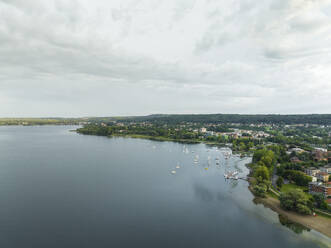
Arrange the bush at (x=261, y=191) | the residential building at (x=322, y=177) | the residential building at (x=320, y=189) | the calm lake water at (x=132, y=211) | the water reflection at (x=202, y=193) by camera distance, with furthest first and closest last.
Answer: the residential building at (x=322, y=177) → the water reflection at (x=202, y=193) → the bush at (x=261, y=191) → the residential building at (x=320, y=189) → the calm lake water at (x=132, y=211)

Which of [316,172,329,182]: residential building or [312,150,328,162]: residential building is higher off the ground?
[312,150,328,162]: residential building

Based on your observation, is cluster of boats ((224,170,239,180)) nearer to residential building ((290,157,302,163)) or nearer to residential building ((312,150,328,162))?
residential building ((290,157,302,163))

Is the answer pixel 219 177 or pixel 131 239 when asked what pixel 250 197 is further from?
pixel 131 239

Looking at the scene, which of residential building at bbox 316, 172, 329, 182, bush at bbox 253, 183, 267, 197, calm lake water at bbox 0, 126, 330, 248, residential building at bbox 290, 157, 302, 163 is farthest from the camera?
residential building at bbox 290, 157, 302, 163

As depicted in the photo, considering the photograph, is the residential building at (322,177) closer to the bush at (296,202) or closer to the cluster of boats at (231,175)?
the bush at (296,202)

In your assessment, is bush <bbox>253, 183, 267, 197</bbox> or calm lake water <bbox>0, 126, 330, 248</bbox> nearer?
calm lake water <bbox>0, 126, 330, 248</bbox>

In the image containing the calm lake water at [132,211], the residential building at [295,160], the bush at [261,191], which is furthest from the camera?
the residential building at [295,160]

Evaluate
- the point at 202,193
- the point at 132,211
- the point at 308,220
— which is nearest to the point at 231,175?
the point at 202,193

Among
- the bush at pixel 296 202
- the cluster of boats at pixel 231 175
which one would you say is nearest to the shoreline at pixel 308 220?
the bush at pixel 296 202

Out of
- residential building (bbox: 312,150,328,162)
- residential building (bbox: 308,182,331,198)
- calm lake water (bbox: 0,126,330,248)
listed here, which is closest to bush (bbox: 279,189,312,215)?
calm lake water (bbox: 0,126,330,248)

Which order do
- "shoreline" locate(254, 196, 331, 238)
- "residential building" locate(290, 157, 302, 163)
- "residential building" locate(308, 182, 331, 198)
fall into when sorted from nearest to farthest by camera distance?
1. "shoreline" locate(254, 196, 331, 238)
2. "residential building" locate(308, 182, 331, 198)
3. "residential building" locate(290, 157, 302, 163)
